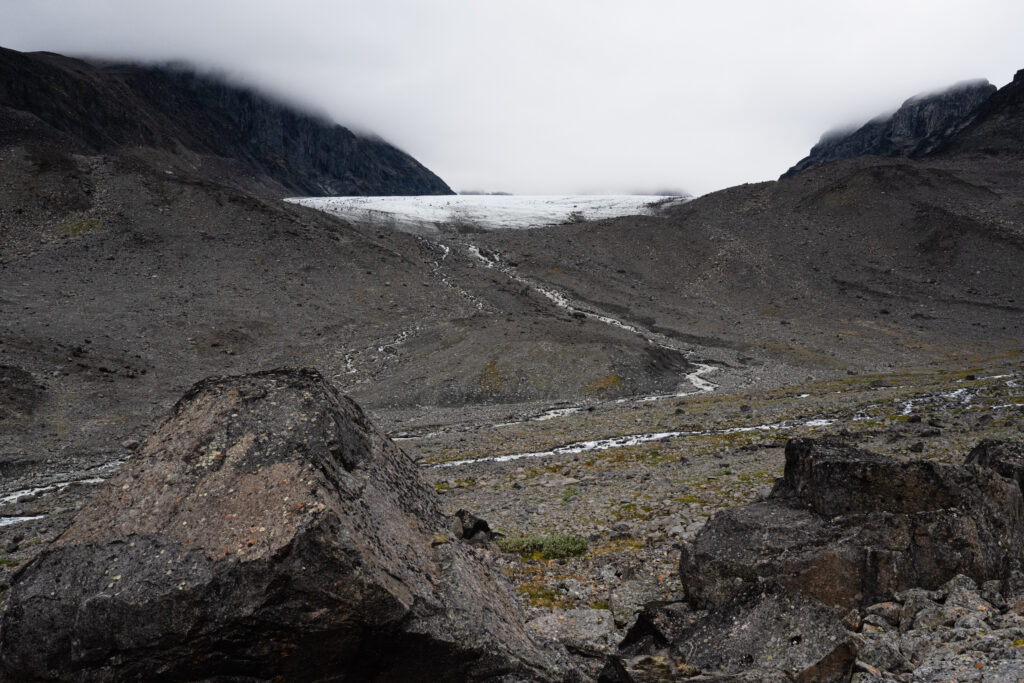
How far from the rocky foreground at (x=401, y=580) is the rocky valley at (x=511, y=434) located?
0.04 meters

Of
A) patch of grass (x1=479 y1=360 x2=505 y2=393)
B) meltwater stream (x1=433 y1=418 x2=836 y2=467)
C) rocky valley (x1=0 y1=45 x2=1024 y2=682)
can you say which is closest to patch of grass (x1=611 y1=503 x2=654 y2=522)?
rocky valley (x1=0 y1=45 x2=1024 y2=682)

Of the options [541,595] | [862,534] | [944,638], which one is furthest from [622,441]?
[944,638]

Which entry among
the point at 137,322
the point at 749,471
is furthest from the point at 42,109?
the point at 749,471

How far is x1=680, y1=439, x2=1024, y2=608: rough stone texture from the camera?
849cm

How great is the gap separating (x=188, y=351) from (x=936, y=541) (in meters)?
54.8

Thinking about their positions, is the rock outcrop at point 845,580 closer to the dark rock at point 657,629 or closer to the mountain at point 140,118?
the dark rock at point 657,629

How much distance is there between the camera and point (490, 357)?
156 feet

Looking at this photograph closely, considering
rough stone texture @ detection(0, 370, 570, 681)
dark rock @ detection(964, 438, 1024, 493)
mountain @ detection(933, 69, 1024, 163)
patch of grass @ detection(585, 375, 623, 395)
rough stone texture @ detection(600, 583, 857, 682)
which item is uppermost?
mountain @ detection(933, 69, 1024, 163)

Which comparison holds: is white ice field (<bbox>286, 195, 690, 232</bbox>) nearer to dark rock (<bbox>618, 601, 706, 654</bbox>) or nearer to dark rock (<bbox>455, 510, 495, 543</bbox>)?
dark rock (<bbox>455, 510, 495, 543</bbox>)

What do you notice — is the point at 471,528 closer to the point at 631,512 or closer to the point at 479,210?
the point at 631,512

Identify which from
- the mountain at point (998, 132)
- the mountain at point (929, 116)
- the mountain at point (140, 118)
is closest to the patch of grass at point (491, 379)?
the mountain at point (140, 118)

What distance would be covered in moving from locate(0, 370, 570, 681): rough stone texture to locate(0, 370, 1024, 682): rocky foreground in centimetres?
2

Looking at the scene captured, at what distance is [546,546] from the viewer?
13.0m

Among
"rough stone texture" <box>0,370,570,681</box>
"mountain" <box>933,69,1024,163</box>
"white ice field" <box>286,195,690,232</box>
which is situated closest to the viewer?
"rough stone texture" <box>0,370,570,681</box>
